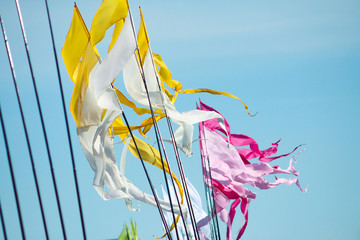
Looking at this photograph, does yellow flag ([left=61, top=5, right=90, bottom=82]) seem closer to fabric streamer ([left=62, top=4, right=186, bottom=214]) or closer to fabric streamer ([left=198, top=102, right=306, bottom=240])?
fabric streamer ([left=62, top=4, right=186, bottom=214])

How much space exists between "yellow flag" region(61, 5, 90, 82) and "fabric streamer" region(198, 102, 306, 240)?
6.12 feet

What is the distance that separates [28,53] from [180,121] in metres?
→ 1.43

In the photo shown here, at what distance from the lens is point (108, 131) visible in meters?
3.78

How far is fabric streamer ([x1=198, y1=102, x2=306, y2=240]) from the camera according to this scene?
5270mm

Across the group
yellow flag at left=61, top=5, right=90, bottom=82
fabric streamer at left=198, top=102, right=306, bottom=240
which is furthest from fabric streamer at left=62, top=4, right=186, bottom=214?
fabric streamer at left=198, top=102, right=306, bottom=240

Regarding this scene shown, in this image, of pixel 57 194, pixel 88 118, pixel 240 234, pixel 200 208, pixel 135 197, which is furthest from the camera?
pixel 200 208

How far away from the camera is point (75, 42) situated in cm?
373

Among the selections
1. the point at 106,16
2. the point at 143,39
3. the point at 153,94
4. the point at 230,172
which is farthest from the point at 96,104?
the point at 230,172

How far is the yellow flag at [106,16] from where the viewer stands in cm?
369

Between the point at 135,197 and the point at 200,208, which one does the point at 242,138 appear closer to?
the point at 200,208

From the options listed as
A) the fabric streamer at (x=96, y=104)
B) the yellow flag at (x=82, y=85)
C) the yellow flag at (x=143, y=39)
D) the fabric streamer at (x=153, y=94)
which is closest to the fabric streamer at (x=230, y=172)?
the fabric streamer at (x=153, y=94)

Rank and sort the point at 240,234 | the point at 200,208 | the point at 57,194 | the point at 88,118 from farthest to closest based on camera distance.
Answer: the point at 200,208 < the point at 240,234 < the point at 88,118 < the point at 57,194

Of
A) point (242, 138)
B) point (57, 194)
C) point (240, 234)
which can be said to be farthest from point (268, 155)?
point (57, 194)

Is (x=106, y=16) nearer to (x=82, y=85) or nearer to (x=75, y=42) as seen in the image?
(x=75, y=42)
